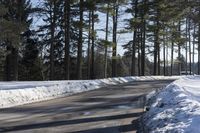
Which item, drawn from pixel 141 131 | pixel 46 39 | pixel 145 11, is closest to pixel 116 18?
pixel 145 11

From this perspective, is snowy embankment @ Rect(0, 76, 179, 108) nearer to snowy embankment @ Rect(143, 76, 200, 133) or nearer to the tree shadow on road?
the tree shadow on road

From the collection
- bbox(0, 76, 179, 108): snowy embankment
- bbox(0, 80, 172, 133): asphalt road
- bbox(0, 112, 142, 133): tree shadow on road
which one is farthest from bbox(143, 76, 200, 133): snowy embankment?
bbox(0, 76, 179, 108): snowy embankment

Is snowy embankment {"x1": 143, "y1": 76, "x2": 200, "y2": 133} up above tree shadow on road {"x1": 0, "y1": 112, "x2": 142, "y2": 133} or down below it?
above

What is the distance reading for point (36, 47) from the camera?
59375 millimetres

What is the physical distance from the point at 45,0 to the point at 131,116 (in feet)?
96.4

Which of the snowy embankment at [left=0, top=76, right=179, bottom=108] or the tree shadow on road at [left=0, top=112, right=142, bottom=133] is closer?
the tree shadow on road at [left=0, top=112, right=142, bottom=133]

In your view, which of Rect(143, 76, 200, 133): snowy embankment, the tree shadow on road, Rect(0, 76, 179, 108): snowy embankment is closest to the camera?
Rect(143, 76, 200, 133): snowy embankment

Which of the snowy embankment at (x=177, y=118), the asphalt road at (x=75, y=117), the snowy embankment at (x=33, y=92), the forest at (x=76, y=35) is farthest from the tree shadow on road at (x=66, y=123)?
the forest at (x=76, y=35)

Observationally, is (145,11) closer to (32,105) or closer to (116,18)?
(116,18)

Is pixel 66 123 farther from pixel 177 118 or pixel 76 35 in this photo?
pixel 76 35

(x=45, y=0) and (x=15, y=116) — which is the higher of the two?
(x=45, y=0)

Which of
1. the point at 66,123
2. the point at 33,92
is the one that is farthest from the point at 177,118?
the point at 33,92

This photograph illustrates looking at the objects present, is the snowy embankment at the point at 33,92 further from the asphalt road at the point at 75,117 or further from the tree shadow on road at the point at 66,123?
the tree shadow on road at the point at 66,123

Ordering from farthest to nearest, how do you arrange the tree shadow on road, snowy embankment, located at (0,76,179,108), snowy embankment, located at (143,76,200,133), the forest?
1. the forest
2. snowy embankment, located at (0,76,179,108)
3. the tree shadow on road
4. snowy embankment, located at (143,76,200,133)
